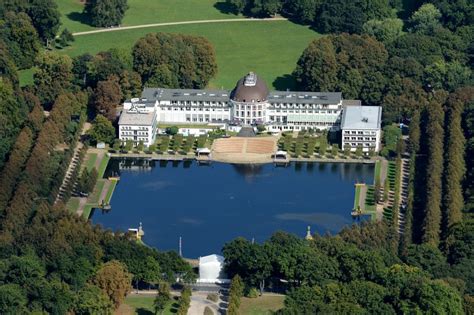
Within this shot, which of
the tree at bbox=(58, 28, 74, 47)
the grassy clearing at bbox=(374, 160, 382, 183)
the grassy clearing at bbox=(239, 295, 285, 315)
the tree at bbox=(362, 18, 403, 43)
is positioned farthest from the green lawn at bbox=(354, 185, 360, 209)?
the tree at bbox=(58, 28, 74, 47)

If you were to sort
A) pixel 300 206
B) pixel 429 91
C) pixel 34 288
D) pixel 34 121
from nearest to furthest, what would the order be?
pixel 34 288, pixel 300 206, pixel 34 121, pixel 429 91

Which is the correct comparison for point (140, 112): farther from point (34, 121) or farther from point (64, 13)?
point (64, 13)

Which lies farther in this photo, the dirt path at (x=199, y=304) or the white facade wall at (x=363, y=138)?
the white facade wall at (x=363, y=138)

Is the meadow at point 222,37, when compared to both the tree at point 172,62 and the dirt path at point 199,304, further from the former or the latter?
the dirt path at point 199,304

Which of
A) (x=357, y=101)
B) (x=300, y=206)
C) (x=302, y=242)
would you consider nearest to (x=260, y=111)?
(x=357, y=101)

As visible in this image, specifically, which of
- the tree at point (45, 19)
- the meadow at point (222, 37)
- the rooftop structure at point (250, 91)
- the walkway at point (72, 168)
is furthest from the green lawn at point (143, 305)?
the tree at point (45, 19)

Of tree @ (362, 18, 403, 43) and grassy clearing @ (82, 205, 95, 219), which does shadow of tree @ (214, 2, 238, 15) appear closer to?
tree @ (362, 18, 403, 43)
